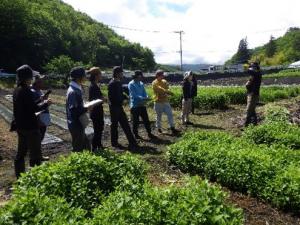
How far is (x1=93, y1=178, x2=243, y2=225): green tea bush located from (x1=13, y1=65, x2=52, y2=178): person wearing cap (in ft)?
8.65

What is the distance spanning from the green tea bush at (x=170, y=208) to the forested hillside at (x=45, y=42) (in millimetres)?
57204

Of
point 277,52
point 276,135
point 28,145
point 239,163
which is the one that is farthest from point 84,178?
point 277,52

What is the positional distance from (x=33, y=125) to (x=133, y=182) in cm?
226

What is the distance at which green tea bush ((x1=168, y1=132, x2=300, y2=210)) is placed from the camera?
23.0 ft

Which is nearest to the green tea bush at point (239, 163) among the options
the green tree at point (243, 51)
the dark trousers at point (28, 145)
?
the dark trousers at point (28, 145)

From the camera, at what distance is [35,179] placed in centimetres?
576

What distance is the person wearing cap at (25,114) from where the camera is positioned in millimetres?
7102

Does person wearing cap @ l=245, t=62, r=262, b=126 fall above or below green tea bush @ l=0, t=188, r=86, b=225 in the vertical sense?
above

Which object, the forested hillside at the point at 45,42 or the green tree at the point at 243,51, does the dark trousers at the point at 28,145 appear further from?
the green tree at the point at 243,51

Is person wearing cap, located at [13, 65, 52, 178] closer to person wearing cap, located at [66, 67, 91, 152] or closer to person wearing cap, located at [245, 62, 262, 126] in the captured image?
person wearing cap, located at [66, 67, 91, 152]

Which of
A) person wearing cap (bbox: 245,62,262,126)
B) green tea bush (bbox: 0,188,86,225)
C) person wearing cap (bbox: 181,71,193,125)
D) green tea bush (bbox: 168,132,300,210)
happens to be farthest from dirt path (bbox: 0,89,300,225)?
green tea bush (bbox: 0,188,86,225)

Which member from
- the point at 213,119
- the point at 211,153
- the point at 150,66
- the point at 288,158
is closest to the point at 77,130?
the point at 211,153

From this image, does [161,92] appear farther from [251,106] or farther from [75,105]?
[75,105]

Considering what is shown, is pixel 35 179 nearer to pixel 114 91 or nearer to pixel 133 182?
pixel 133 182
